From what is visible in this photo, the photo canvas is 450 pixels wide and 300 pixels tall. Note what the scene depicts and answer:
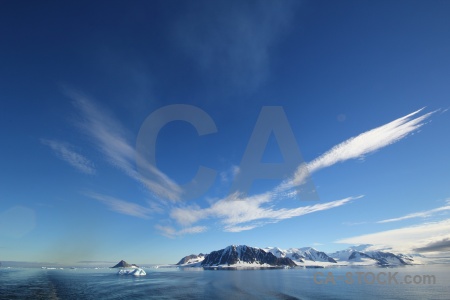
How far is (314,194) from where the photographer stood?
5281 cm

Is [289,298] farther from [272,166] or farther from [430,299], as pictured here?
[272,166]

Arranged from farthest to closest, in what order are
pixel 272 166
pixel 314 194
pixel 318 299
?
pixel 318 299
pixel 272 166
pixel 314 194

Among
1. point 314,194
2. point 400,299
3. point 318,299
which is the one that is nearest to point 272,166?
point 314,194

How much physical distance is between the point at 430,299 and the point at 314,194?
61369 mm

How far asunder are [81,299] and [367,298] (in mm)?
88778

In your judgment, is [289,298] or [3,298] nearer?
[3,298]

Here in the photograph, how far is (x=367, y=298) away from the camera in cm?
→ 7738

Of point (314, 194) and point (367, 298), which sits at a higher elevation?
point (314, 194)

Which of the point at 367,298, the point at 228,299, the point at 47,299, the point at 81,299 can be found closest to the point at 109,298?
the point at 81,299

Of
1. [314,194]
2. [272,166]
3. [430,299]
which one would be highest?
[272,166]

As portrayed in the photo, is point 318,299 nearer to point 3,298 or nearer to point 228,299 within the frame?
point 228,299

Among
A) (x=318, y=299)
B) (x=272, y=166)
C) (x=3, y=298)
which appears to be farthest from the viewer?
(x=318, y=299)

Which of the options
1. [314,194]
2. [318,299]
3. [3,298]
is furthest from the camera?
[318,299]

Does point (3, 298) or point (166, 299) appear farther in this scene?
point (166, 299)
